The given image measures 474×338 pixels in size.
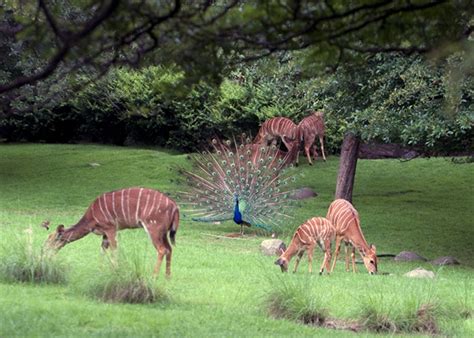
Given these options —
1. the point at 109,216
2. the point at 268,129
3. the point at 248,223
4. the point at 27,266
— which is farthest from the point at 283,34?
the point at 268,129

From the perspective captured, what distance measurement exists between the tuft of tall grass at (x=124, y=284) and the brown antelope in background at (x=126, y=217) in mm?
1890

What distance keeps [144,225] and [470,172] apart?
51.8 feet

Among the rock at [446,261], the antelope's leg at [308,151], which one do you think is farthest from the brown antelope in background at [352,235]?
the antelope's leg at [308,151]

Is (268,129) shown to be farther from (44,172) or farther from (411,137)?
(411,137)

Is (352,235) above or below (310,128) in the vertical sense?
below

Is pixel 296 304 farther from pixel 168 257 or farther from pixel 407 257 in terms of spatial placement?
pixel 407 257

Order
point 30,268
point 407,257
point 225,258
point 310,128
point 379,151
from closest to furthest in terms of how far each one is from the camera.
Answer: point 30,268 < point 225,258 < point 407,257 < point 310,128 < point 379,151

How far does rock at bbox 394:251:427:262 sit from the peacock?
2.50m

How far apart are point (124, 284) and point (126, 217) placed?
243cm

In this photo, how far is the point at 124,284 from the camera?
29.5 ft

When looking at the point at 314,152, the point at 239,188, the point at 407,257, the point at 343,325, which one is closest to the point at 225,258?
the point at 239,188

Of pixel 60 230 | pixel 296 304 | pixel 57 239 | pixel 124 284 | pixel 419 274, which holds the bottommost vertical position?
pixel 419 274

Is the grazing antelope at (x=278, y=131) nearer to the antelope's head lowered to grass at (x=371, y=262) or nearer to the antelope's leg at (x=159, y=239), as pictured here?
the antelope's head lowered to grass at (x=371, y=262)

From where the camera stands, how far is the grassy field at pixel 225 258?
8.23 metres
